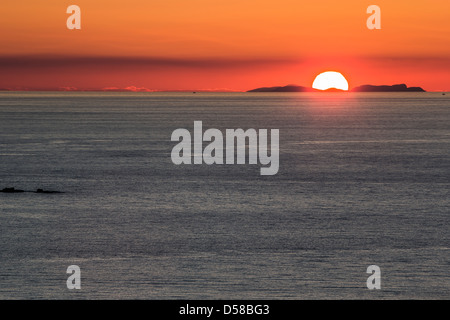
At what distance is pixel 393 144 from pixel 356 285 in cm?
8117

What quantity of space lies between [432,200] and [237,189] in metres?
15.5

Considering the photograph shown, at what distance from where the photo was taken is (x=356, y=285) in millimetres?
30000

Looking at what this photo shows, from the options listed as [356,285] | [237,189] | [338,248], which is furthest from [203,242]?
[237,189]

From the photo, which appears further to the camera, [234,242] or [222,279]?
A: [234,242]

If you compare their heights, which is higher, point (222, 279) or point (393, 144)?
point (393, 144)

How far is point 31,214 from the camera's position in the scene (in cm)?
4581

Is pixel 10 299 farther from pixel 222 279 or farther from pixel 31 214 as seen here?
pixel 31 214

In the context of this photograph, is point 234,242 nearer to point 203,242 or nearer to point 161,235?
point 203,242

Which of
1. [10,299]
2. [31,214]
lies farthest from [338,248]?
[31,214]

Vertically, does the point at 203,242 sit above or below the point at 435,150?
below
